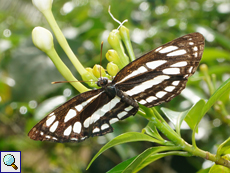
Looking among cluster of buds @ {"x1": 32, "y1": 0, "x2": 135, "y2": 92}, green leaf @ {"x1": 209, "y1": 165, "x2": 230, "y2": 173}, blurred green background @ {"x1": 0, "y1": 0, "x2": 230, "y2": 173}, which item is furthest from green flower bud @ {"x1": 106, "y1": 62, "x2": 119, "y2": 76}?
blurred green background @ {"x1": 0, "y1": 0, "x2": 230, "y2": 173}

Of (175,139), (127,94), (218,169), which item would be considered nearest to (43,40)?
(127,94)

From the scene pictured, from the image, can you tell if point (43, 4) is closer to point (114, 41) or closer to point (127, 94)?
point (114, 41)

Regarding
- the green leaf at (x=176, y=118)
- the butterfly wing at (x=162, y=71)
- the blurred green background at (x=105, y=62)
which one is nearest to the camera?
the butterfly wing at (x=162, y=71)

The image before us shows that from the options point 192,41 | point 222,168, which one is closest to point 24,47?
point 192,41

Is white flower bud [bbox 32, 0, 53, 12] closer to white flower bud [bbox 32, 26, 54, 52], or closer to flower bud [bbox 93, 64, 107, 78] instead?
white flower bud [bbox 32, 26, 54, 52]

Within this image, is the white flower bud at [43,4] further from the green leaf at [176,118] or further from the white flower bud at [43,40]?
the green leaf at [176,118]

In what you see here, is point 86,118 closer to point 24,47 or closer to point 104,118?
point 104,118

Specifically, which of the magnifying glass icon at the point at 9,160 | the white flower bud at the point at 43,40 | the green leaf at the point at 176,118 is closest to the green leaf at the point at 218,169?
the green leaf at the point at 176,118
